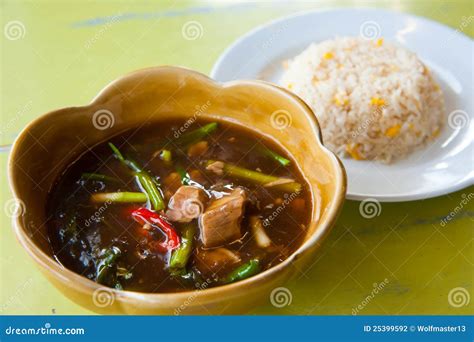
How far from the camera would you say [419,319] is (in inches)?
66.4

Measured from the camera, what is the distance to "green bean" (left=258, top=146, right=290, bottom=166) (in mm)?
1859

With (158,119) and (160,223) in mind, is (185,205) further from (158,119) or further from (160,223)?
(158,119)

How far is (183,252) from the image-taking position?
158 cm

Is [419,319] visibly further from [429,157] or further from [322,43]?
[322,43]

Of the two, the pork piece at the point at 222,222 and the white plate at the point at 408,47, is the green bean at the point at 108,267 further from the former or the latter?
the white plate at the point at 408,47

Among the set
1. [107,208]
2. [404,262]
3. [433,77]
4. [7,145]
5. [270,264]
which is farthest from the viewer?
[433,77]

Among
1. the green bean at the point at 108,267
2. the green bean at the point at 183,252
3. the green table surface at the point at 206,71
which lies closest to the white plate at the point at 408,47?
the green table surface at the point at 206,71

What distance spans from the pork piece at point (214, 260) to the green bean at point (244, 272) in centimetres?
3

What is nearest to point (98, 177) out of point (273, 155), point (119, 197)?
point (119, 197)

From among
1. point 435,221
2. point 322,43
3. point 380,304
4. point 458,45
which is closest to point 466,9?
point 458,45

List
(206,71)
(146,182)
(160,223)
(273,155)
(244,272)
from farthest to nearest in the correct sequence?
(206,71)
(273,155)
(146,182)
(160,223)
(244,272)

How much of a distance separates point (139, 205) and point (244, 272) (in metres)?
0.38

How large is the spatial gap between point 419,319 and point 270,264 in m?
0.47

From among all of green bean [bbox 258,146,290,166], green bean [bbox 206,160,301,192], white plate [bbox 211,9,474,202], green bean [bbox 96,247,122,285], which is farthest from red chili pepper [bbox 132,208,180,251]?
white plate [bbox 211,9,474,202]
